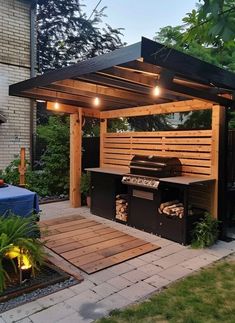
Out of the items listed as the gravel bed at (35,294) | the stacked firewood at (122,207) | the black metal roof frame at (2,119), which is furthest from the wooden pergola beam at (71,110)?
the gravel bed at (35,294)

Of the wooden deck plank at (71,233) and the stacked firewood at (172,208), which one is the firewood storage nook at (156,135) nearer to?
the stacked firewood at (172,208)

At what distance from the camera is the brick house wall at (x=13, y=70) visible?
7.75 metres

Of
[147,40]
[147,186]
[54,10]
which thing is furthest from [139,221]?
[54,10]

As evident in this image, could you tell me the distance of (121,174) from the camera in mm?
5621

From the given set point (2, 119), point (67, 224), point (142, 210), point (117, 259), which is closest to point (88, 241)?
point (117, 259)

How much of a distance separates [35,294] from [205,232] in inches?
108

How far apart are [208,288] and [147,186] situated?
207 cm

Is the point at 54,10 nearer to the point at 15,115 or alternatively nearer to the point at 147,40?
the point at 15,115

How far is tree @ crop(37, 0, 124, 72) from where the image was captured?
12.4 m

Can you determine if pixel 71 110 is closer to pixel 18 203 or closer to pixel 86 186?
pixel 86 186

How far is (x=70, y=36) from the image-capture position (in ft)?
41.3

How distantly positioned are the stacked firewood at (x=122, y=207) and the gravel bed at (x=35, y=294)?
7.91 ft

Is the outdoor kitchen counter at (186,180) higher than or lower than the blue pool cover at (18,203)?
higher

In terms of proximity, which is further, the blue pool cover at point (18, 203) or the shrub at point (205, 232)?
the shrub at point (205, 232)
